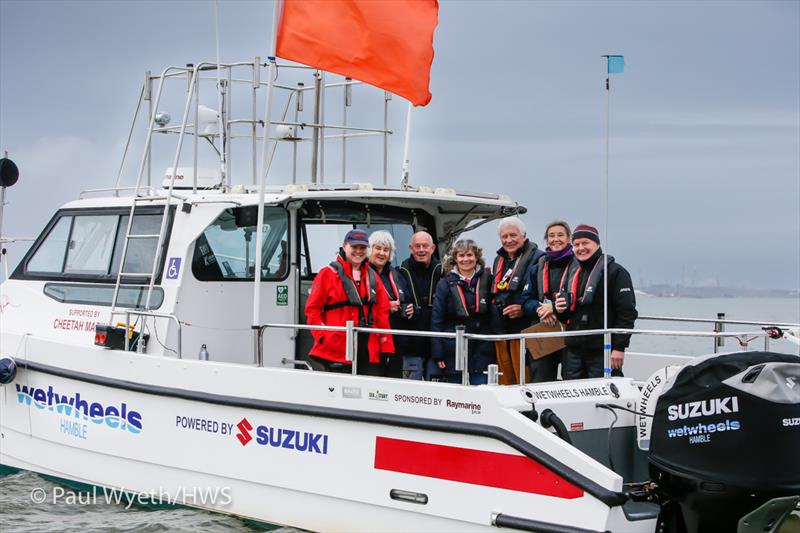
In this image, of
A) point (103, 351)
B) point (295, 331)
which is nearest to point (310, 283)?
point (295, 331)

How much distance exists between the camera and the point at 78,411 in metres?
7.17

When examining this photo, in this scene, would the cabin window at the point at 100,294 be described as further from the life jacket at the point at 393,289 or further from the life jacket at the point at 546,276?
the life jacket at the point at 546,276

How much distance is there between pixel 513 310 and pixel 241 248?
7.39ft

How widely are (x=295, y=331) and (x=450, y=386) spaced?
214 cm

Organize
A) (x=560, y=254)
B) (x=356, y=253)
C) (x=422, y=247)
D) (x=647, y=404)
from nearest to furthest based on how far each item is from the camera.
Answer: (x=647, y=404), (x=560, y=254), (x=356, y=253), (x=422, y=247)

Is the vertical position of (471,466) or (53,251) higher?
(53,251)

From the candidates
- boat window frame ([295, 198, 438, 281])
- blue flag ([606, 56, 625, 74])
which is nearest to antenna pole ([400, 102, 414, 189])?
boat window frame ([295, 198, 438, 281])

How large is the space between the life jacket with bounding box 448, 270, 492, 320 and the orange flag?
4.57 ft

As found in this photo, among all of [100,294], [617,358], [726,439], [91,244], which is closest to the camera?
[726,439]

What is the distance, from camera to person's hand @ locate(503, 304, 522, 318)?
649cm

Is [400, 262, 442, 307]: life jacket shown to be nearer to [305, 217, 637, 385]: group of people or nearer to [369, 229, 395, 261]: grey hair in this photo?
[305, 217, 637, 385]: group of people

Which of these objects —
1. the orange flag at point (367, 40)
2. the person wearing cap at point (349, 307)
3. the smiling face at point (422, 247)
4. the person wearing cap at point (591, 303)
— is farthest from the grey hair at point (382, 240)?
the person wearing cap at point (591, 303)

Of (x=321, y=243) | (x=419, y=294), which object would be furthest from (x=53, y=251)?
(x=419, y=294)

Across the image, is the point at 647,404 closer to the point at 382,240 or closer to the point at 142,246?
the point at 382,240
